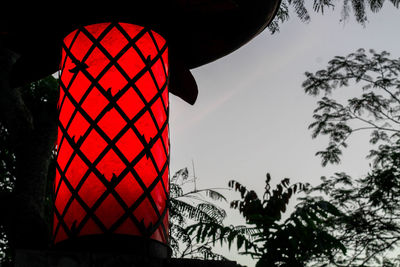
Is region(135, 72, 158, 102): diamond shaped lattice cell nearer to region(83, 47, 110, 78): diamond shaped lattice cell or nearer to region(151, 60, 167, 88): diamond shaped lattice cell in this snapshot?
region(151, 60, 167, 88): diamond shaped lattice cell

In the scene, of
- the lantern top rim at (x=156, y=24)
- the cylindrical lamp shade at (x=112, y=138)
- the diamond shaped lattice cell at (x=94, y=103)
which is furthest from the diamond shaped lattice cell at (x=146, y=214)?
the lantern top rim at (x=156, y=24)

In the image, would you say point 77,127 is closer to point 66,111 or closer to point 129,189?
point 66,111

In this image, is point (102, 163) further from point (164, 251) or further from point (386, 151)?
point (386, 151)

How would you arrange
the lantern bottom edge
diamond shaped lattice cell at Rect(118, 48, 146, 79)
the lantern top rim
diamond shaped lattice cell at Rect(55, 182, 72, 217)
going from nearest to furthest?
the lantern bottom edge → diamond shaped lattice cell at Rect(55, 182, 72, 217) → diamond shaped lattice cell at Rect(118, 48, 146, 79) → the lantern top rim

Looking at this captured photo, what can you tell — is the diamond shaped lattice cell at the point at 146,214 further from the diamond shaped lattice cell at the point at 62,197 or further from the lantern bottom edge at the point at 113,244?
the diamond shaped lattice cell at the point at 62,197

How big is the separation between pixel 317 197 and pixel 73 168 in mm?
12081

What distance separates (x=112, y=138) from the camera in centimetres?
158

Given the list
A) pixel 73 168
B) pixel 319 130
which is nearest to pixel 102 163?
pixel 73 168

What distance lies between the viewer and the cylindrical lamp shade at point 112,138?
1.54 metres

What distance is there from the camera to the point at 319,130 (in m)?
14.0

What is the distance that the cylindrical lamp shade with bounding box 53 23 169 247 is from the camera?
1.54 meters

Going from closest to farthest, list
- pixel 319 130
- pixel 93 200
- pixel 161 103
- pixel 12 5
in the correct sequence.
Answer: pixel 93 200, pixel 161 103, pixel 12 5, pixel 319 130

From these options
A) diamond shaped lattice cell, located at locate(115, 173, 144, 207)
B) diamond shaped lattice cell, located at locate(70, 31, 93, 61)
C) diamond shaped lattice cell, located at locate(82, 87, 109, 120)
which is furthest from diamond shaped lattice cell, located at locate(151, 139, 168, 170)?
diamond shaped lattice cell, located at locate(70, 31, 93, 61)

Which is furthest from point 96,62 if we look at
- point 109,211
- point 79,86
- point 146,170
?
point 109,211
